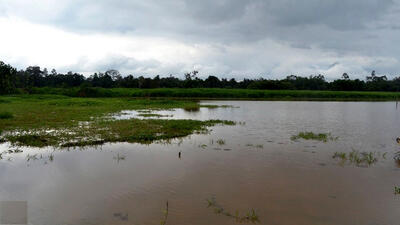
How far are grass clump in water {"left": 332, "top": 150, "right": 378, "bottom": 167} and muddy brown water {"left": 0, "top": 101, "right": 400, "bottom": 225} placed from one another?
291 millimetres

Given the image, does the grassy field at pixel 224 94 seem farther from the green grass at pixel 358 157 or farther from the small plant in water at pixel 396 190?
the small plant in water at pixel 396 190

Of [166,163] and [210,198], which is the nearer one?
[210,198]

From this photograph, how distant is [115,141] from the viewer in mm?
11047

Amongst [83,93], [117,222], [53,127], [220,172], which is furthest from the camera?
[83,93]

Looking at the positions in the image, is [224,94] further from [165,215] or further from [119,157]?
[165,215]

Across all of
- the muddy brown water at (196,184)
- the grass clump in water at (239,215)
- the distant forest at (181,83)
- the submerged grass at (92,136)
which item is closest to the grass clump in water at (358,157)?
the muddy brown water at (196,184)

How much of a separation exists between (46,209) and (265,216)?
4209mm

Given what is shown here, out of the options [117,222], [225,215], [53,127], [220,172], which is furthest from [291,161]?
[53,127]

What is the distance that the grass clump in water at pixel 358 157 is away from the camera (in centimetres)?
877

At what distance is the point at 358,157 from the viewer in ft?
30.8

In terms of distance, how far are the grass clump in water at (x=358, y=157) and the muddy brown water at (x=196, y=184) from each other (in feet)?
0.95

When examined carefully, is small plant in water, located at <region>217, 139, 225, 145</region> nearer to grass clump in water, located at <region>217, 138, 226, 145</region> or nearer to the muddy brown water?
grass clump in water, located at <region>217, 138, 226, 145</region>

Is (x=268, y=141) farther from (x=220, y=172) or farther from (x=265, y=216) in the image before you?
(x=265, y=216)

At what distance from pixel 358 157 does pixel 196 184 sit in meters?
6.27
